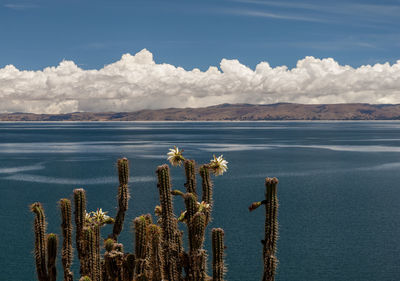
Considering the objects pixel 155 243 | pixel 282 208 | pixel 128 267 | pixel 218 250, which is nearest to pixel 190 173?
pixel 155 243

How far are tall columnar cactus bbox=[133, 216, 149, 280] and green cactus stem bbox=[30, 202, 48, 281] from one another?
5.37 m

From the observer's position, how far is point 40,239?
24.3 m

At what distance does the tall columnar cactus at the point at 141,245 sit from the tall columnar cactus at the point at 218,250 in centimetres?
351

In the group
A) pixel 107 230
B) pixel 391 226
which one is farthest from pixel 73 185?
pixel 391 226

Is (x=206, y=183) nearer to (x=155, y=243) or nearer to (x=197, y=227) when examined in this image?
(x=197, y=227)

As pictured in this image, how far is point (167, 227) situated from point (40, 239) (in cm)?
718

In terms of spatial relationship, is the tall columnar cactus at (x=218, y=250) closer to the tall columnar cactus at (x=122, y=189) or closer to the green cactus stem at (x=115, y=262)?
the green cactus stem at (x=115, y=262)

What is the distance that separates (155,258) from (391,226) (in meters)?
63.2

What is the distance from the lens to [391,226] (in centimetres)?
7569

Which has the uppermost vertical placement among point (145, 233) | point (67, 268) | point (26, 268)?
point (145, 233)

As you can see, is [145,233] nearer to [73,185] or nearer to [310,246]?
[310,246]

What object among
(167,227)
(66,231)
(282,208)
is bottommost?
(282,208)

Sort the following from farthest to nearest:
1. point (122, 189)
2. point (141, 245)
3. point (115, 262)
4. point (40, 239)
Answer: point (122, 189), point (40, 239), point (141, 245), point (115, 262)

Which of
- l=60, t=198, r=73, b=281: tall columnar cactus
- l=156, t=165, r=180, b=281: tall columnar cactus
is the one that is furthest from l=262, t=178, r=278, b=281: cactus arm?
l=60, t=198, r=73, b=281: tall columnar cactus
